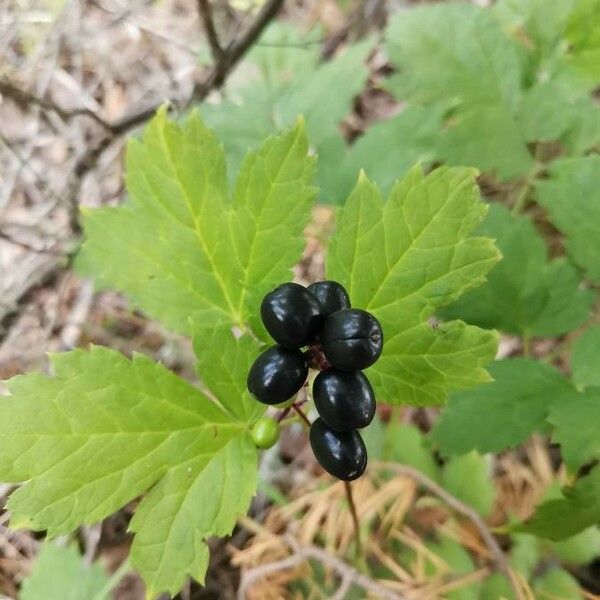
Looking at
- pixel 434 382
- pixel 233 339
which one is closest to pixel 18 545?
pixel 233 339

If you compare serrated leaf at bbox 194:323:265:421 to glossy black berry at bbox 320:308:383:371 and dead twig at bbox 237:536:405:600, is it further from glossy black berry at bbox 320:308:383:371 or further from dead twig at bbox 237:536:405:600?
dead twig at bbox 237:536:405:600

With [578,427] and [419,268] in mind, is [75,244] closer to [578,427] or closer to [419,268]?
[419,268]

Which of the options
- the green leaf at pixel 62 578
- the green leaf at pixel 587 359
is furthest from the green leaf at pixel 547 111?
the green leaf at pixel 62 578

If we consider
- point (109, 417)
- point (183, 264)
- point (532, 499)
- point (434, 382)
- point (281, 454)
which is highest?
point (434, 382)

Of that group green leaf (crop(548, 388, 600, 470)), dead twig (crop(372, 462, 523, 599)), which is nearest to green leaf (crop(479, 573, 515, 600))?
dead twig (crop(372, 462, 523, 599))

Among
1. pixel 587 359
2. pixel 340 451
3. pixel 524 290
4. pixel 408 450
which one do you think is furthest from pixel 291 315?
pixel 408 450

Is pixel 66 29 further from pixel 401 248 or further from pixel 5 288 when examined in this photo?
pixel 401 248

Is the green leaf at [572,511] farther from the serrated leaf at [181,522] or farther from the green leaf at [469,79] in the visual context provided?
the green leaf at [469,79]
